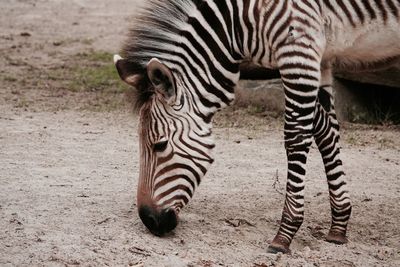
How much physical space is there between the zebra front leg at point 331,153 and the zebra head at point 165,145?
979mm

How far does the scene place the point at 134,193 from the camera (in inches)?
255

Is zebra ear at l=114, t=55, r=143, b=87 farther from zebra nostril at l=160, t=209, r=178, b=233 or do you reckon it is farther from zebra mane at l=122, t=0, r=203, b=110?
zebra nostril at l=160, t=209, r=178, b=233

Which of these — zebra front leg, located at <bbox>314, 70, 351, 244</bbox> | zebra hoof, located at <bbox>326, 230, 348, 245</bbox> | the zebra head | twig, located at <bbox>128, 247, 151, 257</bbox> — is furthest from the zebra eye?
zebra hoof, located at <bbox>326, 230, 348, 245</bbox>

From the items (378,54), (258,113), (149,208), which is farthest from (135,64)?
Answer: (258,113)

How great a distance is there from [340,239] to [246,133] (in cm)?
323

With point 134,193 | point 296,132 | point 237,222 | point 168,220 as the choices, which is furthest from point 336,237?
point 134,193

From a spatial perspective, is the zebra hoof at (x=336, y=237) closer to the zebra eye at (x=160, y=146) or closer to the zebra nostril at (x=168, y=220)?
the zebra nostril at (x=168, y=220)

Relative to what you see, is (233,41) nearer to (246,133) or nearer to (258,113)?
(246,133)

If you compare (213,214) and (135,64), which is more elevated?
(135,64)

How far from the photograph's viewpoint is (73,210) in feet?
19.0

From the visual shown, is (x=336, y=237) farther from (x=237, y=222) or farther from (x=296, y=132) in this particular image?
(x=296, y=132)

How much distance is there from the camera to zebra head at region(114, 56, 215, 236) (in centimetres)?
536

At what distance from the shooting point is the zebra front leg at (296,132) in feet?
17.2

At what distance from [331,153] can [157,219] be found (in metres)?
1.53
